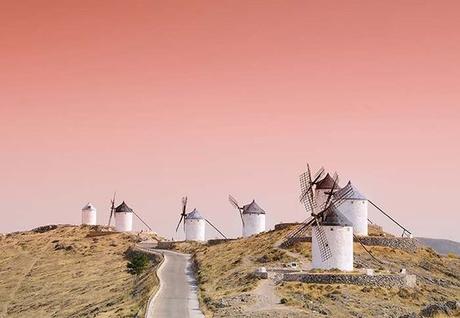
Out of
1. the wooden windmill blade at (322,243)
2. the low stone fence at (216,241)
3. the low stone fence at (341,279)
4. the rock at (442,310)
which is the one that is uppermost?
the low stone fence at (216,241)

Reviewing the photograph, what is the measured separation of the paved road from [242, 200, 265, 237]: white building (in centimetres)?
1848

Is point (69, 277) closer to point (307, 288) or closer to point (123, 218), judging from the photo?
point (123, 218)

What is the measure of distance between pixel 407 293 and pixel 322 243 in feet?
29.4

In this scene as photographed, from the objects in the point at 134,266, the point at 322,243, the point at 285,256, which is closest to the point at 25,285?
the point at 134,266

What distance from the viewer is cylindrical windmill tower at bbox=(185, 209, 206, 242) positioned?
108 metres

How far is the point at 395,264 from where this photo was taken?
69875 millimetres

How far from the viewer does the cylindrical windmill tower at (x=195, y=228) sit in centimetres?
10812

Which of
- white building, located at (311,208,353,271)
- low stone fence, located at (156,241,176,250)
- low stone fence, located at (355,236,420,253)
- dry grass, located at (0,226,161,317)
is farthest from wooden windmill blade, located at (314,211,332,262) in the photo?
low stone fence, located at (156,241,176,250)

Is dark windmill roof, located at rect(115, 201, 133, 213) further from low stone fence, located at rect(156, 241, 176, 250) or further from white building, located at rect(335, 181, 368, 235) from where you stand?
white building, located at rect(335, 181, 368, 235)

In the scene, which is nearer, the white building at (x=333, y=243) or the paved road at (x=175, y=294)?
the paved road at (x=175, y=294)

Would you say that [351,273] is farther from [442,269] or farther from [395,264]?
[442,269]

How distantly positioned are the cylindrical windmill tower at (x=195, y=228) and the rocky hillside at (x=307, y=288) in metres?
22.1

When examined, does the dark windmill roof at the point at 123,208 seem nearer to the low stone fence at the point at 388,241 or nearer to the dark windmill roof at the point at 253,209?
the dark windmill roof at the point at 253,209

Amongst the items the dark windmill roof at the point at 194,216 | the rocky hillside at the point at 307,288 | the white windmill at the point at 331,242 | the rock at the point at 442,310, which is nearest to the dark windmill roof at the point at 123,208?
the dark windmill roof at the point at 194,216
